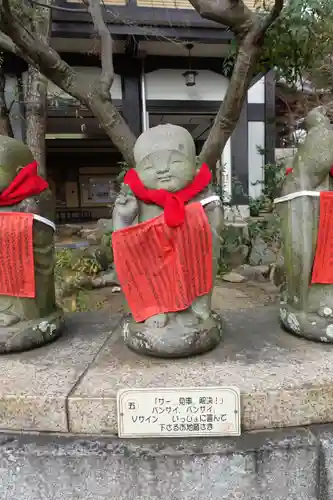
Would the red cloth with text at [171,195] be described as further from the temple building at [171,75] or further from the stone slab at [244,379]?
the temple building at [171,75]

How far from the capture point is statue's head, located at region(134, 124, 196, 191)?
166cm

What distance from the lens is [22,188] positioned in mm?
1787

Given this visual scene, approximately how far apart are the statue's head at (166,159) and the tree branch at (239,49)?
1.61m

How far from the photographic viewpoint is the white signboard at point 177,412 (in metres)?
1.40

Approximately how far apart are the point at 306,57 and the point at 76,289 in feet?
10.8

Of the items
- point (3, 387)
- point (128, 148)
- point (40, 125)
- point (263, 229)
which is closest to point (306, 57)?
point (128, 148)

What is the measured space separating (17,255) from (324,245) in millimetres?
1279

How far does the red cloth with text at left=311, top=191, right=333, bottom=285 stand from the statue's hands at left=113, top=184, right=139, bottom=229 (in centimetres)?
76

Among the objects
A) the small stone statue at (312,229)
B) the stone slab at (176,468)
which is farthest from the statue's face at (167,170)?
the stone slab at (176,468)

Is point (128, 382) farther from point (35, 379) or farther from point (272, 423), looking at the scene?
point (272, 423)

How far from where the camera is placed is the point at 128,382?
1.52 meters

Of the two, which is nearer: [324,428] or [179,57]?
[324,428]

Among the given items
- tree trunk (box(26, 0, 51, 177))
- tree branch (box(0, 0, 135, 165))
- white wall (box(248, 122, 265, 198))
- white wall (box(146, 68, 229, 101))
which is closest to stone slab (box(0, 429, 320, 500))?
tree branch (box(0, 0, 135, 165))

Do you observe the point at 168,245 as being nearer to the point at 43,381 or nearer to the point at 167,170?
the point at 167,170
